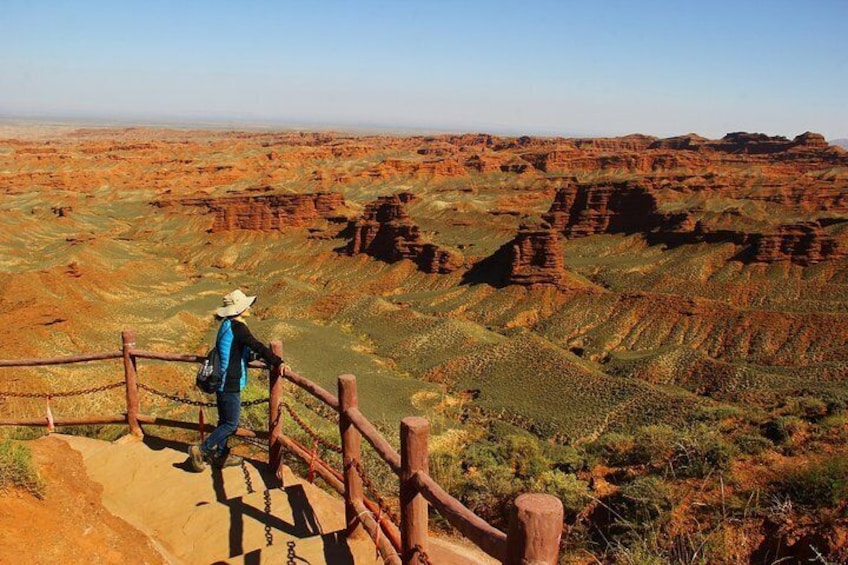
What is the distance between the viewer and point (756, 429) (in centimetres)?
1262

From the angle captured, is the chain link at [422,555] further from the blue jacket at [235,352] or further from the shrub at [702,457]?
the shrub at [702,457]

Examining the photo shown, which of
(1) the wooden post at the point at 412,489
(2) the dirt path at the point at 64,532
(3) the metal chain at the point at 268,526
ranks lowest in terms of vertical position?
(3) the metal chain at the point at 268,526

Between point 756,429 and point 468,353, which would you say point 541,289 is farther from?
point 756,429

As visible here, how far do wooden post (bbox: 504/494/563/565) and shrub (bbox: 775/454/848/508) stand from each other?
5.39 meters

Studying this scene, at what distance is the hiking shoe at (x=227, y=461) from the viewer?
795cm

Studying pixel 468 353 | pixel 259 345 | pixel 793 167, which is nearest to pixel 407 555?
pixel 259 345

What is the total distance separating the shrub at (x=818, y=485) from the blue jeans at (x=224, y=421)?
6.94 meters

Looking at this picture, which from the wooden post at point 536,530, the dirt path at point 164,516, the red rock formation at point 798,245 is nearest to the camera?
the wooden post at point 536,530

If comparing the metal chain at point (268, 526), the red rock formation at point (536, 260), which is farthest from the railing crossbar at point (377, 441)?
the red rock formation at point (536, 260)

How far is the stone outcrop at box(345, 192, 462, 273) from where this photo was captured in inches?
2229

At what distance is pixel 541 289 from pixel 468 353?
44.0 feet

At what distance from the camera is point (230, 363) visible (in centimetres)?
746

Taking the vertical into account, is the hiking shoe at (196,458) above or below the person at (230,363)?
below

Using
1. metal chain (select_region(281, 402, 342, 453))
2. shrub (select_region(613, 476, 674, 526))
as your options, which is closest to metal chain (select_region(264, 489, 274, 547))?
metal chain (select_region(281, 402, 342, 453))
